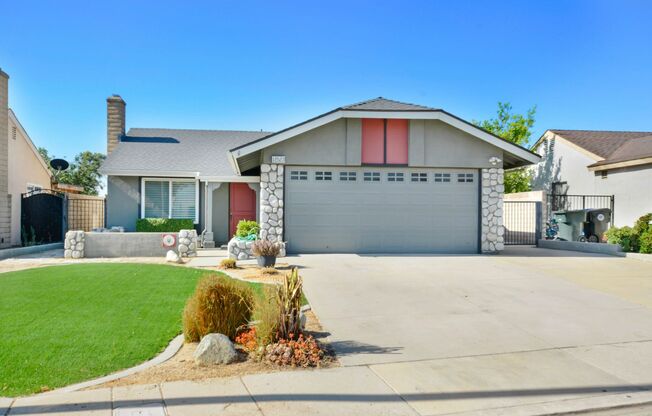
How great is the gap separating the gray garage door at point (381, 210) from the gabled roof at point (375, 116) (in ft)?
4.02

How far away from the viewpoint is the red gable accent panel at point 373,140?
625 inches

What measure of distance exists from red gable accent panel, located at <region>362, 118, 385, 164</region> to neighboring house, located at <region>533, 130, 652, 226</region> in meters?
12.2

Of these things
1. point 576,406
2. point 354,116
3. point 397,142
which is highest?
point 354,116

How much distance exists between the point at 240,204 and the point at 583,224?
1406cm

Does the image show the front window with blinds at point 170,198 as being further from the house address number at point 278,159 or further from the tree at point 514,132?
the tree at point 514,132

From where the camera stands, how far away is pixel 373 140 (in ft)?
52.2

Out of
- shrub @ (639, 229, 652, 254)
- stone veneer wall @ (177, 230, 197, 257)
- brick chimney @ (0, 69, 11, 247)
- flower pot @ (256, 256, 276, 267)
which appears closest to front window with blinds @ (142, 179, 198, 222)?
stone veneer wall @ (177, 230, 197, 257)

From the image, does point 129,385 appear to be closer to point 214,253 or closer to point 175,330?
point 175,330

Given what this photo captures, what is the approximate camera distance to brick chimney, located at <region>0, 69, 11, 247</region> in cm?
1628

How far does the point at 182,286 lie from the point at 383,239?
307 inches

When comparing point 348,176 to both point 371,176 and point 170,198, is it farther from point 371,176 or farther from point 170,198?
point 170,198

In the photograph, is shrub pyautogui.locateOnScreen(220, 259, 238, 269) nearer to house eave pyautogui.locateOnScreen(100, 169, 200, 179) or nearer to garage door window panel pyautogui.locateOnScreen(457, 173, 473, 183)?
house eave pyautogui.locateOnScreen(100, 169, 200, 179)

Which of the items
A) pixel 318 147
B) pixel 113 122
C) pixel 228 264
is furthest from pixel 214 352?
pixel 113 122

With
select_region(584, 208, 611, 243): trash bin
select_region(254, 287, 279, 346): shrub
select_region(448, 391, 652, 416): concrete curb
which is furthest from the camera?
select_region(584, 208, 611, 243): trash bin
